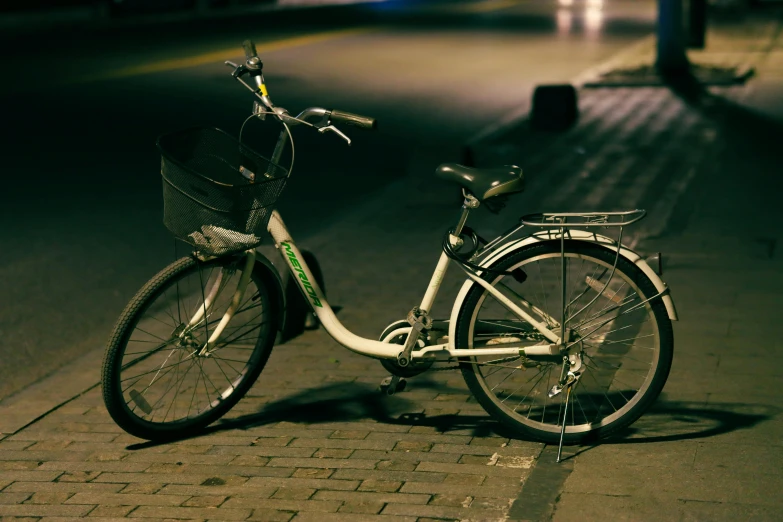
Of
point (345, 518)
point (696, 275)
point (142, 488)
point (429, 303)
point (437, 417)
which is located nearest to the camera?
point (345, 518)

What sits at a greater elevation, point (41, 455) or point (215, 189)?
point (215, 189)

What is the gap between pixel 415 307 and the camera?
5.04 metres

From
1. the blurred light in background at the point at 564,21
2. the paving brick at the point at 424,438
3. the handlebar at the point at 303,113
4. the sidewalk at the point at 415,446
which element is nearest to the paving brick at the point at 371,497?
the sidewalk at the point at 415,446

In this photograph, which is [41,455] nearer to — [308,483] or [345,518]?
[308,483]

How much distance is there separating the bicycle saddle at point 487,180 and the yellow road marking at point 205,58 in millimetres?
15144

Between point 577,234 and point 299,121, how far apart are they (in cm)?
119

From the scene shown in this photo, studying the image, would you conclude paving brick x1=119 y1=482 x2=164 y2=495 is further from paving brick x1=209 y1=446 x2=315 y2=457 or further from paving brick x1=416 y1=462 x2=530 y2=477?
paving brick x1=416 y1=462 x2=530 y2=477

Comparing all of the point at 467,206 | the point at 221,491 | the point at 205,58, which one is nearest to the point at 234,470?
the point at 221,491

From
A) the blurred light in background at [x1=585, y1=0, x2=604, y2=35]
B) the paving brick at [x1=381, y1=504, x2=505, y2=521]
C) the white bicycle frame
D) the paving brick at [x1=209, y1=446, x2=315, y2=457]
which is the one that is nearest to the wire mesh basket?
the white bicycle frame

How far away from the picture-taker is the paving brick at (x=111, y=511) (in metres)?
4.39

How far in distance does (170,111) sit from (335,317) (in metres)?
10.9

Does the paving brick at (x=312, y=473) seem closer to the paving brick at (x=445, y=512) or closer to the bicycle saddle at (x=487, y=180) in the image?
the paving brick at (x=445, y=512)

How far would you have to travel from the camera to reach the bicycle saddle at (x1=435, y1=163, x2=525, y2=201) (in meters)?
4.80

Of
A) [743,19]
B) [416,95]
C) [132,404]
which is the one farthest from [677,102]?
[743,19]
